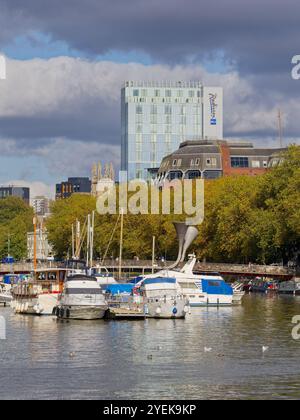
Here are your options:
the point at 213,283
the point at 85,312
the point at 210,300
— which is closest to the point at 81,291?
the point at 85,312

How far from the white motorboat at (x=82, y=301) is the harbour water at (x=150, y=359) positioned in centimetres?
134

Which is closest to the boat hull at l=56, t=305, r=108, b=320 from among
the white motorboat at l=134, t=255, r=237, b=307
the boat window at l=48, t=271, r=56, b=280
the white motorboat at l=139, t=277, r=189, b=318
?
the white motorboat at l=139, t=277, r=189, b=318

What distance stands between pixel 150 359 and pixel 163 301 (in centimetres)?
3091


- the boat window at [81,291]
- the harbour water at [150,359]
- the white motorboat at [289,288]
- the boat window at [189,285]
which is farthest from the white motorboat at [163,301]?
the white motorboat at [289,288]

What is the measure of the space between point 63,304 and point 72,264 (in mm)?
70403

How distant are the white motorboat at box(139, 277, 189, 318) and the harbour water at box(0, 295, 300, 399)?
1497mm

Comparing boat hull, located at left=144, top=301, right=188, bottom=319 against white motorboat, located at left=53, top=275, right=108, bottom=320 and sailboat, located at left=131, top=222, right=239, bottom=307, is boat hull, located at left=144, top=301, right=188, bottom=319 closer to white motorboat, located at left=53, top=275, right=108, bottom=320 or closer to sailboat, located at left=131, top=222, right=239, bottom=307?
white motorboat, located at left=53, top=275, right=108, bottom=320

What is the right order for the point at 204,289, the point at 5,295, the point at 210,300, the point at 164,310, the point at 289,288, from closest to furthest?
the point at 164,310
the point at 210,300
the point at 204,289
the point at 5,295
the point at 289,288

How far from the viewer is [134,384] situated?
199 ft

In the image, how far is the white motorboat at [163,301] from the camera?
3959 inches

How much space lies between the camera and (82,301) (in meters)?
96.6

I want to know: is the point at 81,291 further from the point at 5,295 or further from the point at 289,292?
the point at 289,292

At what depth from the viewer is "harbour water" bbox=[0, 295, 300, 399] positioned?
58.8m
